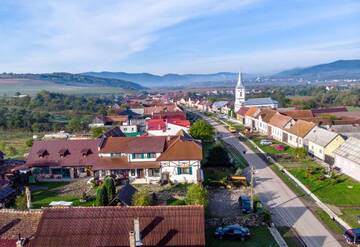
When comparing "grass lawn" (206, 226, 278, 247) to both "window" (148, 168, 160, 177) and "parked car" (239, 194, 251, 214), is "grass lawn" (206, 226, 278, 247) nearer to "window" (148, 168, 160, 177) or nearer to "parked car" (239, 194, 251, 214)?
"parked car" (239, 194, 251, 214)

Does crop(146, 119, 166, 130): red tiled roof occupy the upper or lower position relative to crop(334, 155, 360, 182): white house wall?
upper

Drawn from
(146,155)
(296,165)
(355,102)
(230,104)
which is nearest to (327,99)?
(355,102)

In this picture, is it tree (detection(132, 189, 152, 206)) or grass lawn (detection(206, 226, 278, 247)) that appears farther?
tree (detection(132, 189, 152, 206))

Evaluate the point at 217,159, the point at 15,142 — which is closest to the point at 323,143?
the point at 217,159

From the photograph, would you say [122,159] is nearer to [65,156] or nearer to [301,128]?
[65,156]

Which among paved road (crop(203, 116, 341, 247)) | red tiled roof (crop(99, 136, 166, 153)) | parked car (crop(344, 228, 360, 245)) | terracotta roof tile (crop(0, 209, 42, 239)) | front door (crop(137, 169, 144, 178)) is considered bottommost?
paved road (crop(203, 116, 341, 247))

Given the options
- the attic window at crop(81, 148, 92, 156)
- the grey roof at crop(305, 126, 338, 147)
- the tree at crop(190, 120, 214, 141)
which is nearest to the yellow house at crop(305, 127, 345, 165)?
the grey roof at crop(305, 126, 338, 147)

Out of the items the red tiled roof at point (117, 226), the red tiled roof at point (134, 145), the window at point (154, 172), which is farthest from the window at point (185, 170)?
the red tiled roof at point (117, 226)
